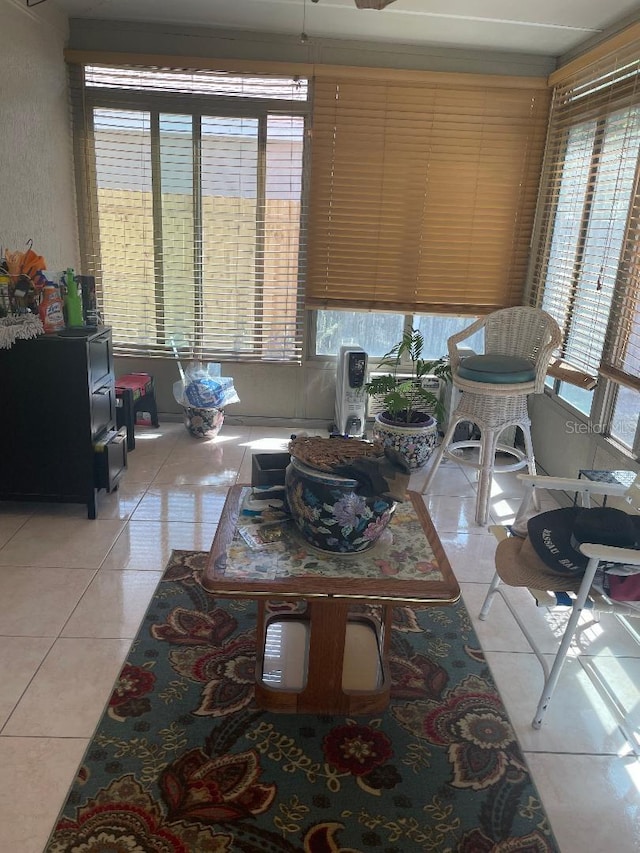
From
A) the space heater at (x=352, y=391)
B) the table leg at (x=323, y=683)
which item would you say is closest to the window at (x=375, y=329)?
the space heater at (x=352, y=391)

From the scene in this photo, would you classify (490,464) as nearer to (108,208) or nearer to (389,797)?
(389,797)

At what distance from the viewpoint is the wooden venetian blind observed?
13.2 ft

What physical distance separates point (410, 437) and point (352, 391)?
22.6 inches

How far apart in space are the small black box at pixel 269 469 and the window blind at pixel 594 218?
1734 mm

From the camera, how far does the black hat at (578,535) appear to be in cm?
192

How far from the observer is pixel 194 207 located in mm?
4234

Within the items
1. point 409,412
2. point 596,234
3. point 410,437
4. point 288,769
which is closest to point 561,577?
point 288,769

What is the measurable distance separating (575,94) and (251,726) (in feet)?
12.4

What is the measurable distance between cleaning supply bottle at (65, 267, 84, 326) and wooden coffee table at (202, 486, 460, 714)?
152 cm

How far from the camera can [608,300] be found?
338 cm

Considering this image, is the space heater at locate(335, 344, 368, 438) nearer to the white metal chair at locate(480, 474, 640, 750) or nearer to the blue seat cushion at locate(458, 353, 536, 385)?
the blue seat cushion at locate(458, 353, 536, 385)

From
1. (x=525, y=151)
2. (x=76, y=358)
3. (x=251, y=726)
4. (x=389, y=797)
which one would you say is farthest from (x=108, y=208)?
(x=389, y=797)

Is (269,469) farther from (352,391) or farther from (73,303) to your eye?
(352,391)

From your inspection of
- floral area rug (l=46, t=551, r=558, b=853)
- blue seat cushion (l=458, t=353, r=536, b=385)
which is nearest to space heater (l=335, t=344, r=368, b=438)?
blue seat cushion (l=458, t=353, r=536, b=385)
